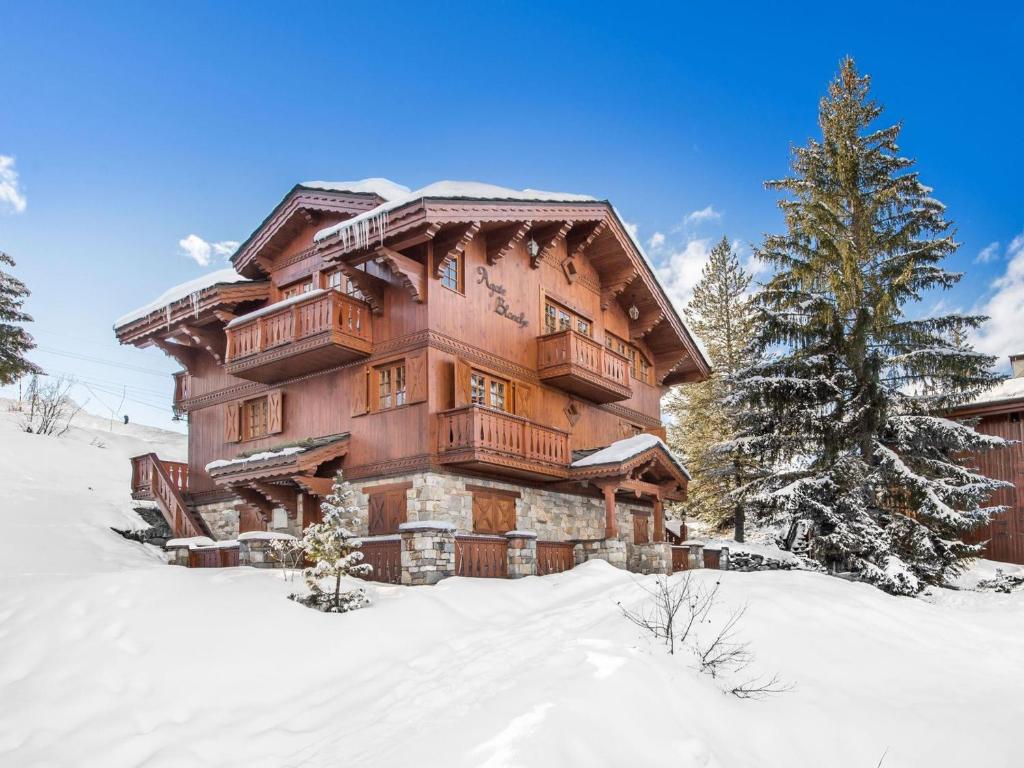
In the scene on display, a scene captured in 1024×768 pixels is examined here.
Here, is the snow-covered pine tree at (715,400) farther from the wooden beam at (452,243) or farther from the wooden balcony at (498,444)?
the wooden beam at (452,243)

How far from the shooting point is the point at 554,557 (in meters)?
17.2

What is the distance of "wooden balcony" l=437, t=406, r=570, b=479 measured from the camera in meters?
16.7

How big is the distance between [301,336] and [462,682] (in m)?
10.9

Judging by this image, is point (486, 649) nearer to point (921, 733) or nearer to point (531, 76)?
point (921, 733)

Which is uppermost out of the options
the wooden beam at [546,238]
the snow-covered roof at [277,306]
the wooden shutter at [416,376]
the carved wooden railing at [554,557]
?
the wooden beam at [546,238]

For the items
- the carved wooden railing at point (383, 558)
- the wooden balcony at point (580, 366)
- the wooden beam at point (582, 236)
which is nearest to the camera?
the carved wooden railing at point (383, 558)

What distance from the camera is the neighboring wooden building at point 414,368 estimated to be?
56.7ft

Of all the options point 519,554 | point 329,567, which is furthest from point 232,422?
point 329,567

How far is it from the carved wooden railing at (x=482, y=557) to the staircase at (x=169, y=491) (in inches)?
378

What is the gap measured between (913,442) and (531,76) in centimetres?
1483

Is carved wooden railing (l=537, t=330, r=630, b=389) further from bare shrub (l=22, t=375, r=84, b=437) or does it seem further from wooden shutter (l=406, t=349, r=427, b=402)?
bare shrub (l=22, t=375, r=84, b=437)

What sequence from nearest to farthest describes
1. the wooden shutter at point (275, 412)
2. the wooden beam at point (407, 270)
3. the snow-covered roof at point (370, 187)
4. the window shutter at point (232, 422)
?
the wooden beam at point (407, 270) < the snow-covered roof at point (370, 187) < the wooden shutter at point (275, 412) < the window shutter at point (232, 422)

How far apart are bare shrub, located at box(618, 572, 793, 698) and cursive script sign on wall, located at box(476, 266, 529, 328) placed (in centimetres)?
927

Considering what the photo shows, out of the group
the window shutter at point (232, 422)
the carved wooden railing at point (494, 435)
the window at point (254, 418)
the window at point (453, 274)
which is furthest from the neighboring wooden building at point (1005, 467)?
the window shutter at point (232, 422)
